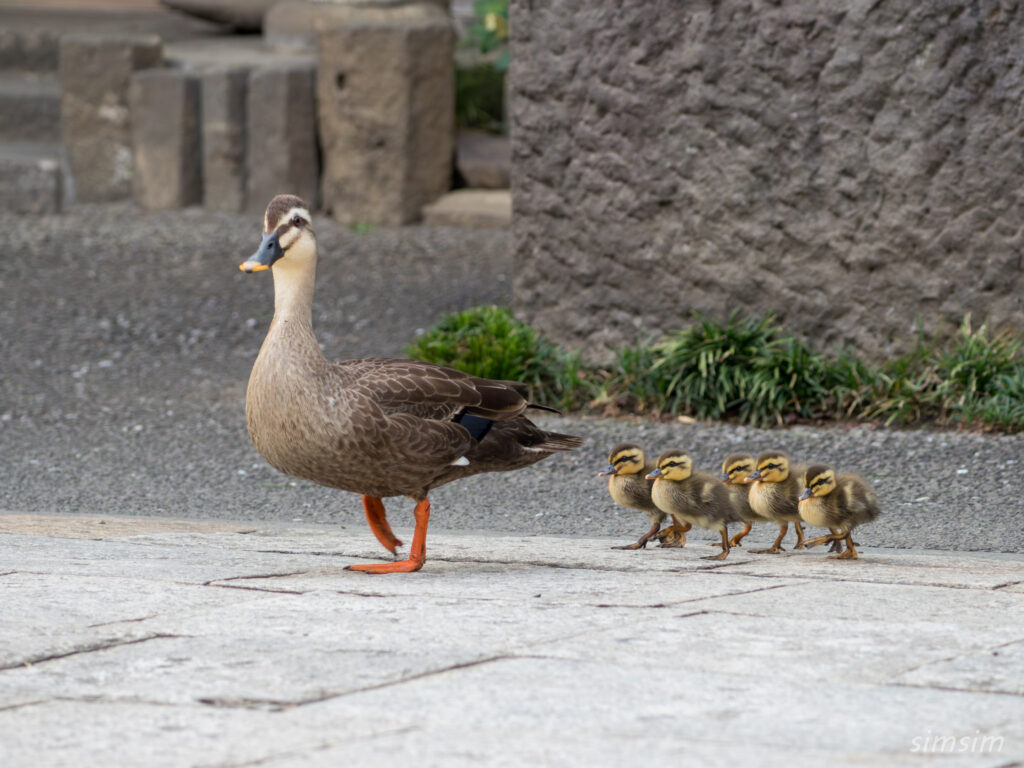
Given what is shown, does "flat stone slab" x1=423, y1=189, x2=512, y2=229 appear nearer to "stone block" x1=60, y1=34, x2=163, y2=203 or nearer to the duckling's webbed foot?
"stone block" x1=60, y1=34, x2=163, y2=203

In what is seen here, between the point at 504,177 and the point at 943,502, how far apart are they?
7.52m

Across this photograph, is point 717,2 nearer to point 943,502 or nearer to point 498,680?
point 943,502

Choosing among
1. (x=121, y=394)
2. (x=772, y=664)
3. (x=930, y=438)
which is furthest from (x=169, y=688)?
(x=121, y=394)

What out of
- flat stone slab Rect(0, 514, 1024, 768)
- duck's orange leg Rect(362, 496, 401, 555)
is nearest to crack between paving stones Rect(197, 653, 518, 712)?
flat stone slab Rect(0, 514, 1024, 768)

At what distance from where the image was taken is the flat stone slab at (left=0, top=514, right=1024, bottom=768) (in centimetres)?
295

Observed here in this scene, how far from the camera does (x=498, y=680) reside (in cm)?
338

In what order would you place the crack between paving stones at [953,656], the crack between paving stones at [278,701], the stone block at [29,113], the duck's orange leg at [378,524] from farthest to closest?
the stone block at [29,113] → the duck's orange leg at [378,524] → the crack between paving stones at [953,656] → the crack between paving stones at [278,701]

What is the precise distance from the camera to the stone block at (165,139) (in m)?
13.3

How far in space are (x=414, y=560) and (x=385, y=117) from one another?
8.50m

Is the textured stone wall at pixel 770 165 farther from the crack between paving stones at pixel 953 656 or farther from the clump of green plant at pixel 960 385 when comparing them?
the crack between paving stones at pixel 953 656

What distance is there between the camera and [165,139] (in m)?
13.5

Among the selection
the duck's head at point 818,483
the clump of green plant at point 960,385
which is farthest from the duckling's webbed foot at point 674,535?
the clump of green plant at point 960,385

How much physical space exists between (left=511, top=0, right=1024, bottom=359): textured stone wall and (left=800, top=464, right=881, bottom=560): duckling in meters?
3.51

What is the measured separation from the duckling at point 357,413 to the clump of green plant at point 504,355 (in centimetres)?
349
